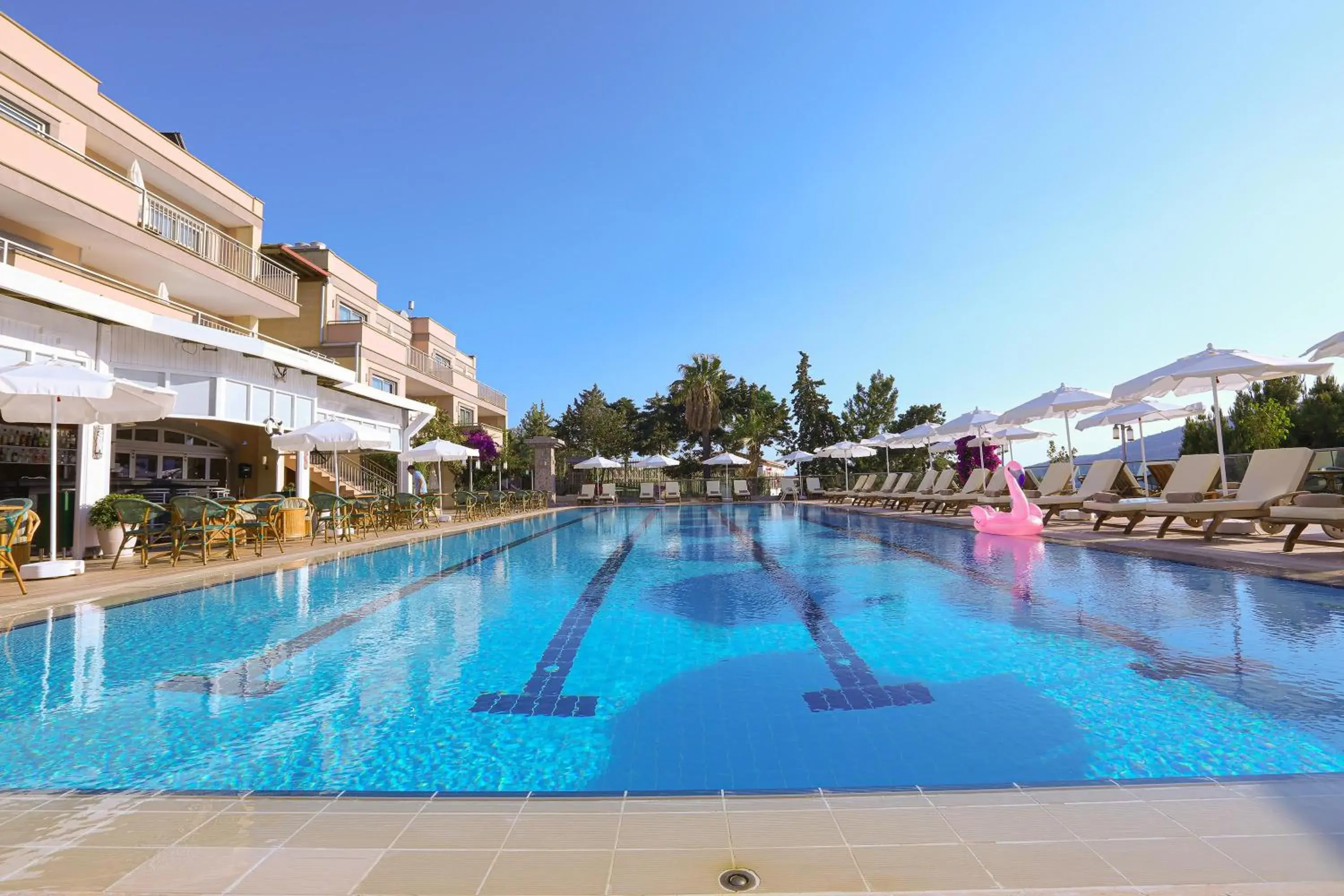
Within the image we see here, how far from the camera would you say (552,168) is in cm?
1800

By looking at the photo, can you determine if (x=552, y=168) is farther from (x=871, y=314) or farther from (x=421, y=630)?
(x=421, y=630)

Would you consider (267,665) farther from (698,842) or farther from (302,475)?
(302,475)

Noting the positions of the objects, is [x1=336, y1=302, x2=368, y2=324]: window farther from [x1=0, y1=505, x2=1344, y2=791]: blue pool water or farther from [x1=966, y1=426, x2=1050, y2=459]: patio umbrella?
[x1=966, y1=426, x2=1050, y2=459]: patio umbrella

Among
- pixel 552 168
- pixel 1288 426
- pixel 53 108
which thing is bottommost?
pixel 1288 426

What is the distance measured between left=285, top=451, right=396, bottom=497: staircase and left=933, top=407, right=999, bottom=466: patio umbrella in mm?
15509

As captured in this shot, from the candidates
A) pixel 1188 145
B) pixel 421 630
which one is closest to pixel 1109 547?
pixel 1188 145

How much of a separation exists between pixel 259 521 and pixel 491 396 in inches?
863

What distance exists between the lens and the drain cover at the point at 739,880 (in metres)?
1.53

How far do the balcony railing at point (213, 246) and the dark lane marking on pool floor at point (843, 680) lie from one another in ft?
47.3

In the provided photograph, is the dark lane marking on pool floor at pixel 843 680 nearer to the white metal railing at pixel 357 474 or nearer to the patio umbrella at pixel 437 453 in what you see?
the patio umbrella at pixel 437 453

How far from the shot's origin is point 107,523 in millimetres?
8336

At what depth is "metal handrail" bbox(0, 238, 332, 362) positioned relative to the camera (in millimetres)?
8992

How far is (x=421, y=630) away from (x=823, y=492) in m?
25.8

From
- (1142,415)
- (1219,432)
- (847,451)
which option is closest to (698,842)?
(1219,432)
